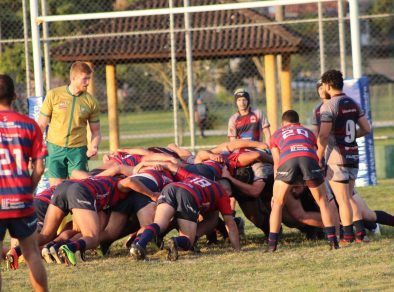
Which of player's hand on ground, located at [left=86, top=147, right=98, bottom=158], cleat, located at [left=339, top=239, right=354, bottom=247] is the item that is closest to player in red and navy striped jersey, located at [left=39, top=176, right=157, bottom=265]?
player's hand on ground, located at [left=86, top=147, right=98, bottom=158]

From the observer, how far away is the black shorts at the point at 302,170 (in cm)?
939

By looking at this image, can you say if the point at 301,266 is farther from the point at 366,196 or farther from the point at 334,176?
the point at 366,196

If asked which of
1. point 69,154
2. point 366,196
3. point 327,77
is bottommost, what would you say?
point 366,196

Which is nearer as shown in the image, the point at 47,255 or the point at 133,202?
the point at 47,255

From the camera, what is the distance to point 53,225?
955 centimetres

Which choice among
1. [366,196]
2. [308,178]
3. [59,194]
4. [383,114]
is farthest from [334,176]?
[383,114]

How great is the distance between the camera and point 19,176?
22.4 ft

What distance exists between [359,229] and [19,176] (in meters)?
4.39

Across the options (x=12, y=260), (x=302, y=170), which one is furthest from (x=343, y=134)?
(x=12, y=260)

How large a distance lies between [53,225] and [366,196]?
6.33m

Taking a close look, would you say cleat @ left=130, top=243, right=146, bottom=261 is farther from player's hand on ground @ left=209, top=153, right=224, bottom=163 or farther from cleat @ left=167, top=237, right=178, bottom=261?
player's hand on ground @ left=209, top=153, right=224, bottom=163

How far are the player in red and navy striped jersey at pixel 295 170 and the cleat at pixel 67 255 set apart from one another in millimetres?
1951

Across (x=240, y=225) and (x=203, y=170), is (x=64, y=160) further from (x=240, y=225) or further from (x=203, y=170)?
(x=240, y=225)

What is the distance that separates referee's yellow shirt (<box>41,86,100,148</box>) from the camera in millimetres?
11125
